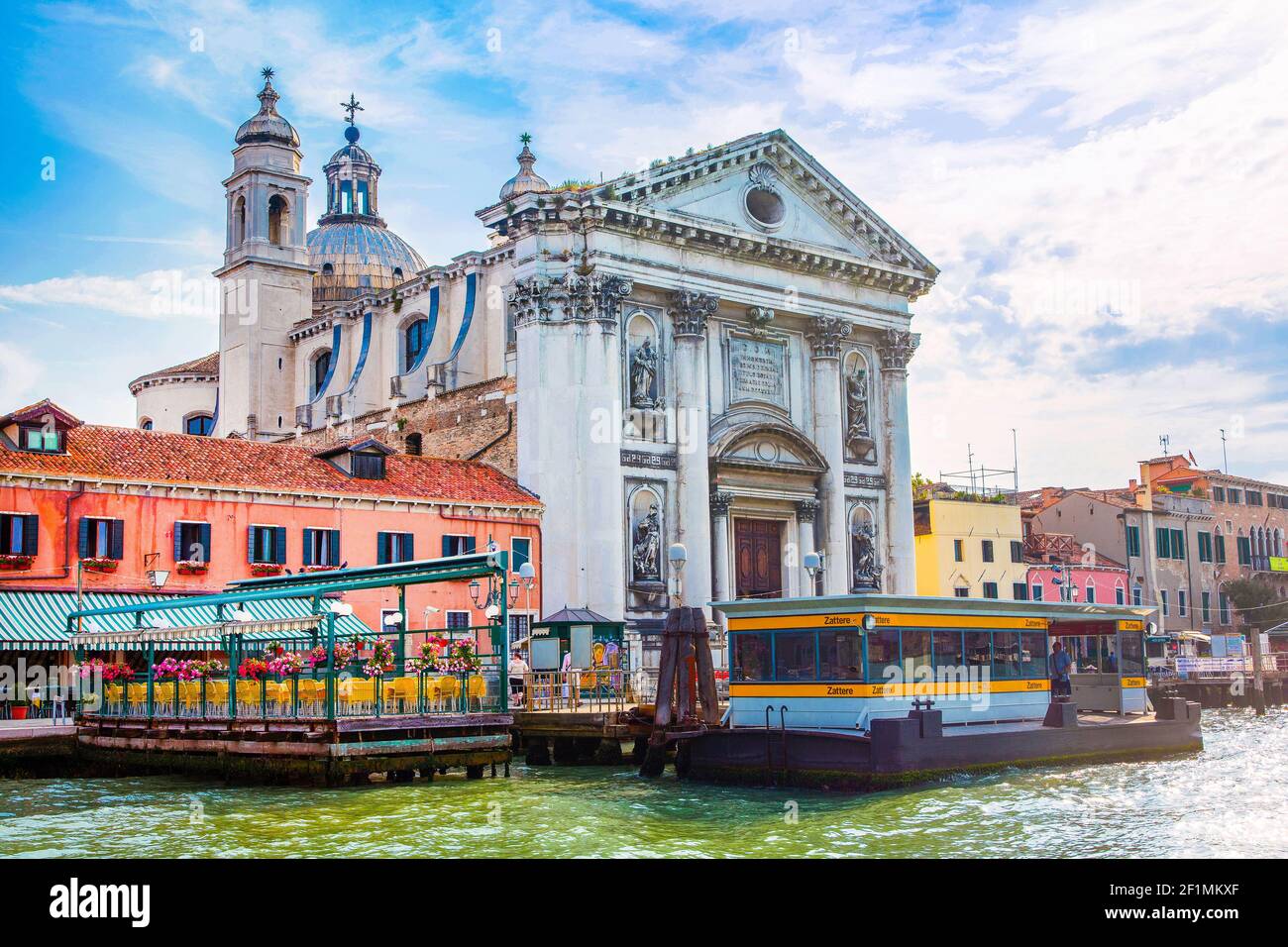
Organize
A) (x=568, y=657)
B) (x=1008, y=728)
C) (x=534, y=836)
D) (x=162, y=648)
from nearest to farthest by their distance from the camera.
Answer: (x=534, y=836) → (x=1008, y=728) → (x=162, y=648) → (x=568, y=657)

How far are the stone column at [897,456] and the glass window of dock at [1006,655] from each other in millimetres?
15895

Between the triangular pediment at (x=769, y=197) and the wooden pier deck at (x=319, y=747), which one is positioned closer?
the wooden pier deck at (x=319, y=747)

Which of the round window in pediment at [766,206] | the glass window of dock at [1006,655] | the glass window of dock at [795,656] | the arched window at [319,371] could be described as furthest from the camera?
the arched window at [319,371]

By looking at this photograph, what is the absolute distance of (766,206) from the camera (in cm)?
3888

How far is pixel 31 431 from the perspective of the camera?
28.1 metres

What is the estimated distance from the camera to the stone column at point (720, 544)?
120 ft

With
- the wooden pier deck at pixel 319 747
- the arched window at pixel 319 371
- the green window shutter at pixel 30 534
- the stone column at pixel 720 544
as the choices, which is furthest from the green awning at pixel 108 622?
the arched window at pixel 319 371

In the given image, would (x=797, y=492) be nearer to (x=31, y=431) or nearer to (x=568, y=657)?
(x=568, y=657)

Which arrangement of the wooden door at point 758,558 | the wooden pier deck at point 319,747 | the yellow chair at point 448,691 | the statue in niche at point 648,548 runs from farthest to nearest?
the wooden door at point 758,558, the statue in niche at point 648,548, the yellow chair at point 448,691, the wooden pier deck at point 319,747

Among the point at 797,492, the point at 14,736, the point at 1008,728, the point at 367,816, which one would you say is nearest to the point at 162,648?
the point at 14,736

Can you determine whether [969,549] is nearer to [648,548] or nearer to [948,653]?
[648,548]

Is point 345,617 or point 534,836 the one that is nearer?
point 534,836

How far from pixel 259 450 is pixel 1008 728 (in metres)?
17.1

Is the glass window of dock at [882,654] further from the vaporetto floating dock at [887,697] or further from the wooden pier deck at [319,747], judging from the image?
the wooden pier deck at [319,747]
